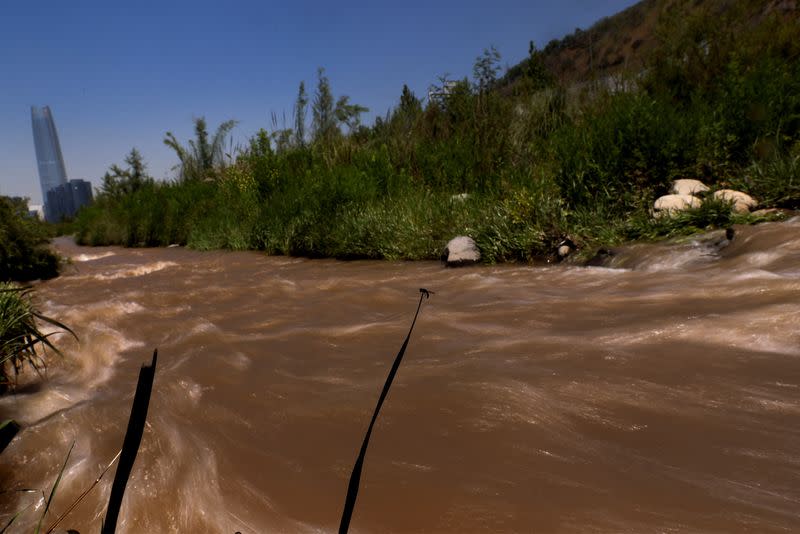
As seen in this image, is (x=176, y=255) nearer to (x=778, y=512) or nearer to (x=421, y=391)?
(x=421, y=391)

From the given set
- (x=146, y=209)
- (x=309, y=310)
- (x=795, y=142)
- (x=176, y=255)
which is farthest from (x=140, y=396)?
(x=146, y=209)

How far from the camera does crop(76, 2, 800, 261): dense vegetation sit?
5410mm

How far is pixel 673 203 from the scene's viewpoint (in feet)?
16.7

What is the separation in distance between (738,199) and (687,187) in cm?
52

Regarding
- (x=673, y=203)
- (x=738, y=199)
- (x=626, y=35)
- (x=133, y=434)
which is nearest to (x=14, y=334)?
(x=133, y=434)

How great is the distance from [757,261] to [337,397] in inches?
125

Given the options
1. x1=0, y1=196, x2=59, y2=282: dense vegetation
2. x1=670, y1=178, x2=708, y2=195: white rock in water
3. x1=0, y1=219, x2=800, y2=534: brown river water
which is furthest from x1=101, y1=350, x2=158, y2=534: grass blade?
x1=0, y1=196, x2=59, y2=282: dense vegetation

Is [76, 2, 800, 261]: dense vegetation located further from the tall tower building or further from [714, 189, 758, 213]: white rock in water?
the tall tower building

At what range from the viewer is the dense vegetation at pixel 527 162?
5.41 m

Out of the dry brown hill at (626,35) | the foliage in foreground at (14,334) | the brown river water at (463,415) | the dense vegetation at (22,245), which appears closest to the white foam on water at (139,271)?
the dense vegetation at (22,245)

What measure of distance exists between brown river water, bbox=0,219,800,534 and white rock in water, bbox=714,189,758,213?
1032 mm

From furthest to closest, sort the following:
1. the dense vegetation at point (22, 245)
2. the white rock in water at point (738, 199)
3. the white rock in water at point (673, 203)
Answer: the dense vegetation at point (22, 245), the white rock in water at point (673, 203), the white rock in water at point (738, 199)

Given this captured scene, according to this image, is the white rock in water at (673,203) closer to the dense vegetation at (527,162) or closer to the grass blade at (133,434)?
the dense vegetation at (527,162)

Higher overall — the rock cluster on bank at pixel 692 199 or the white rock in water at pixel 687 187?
the white rock in water at pixel 687 187
